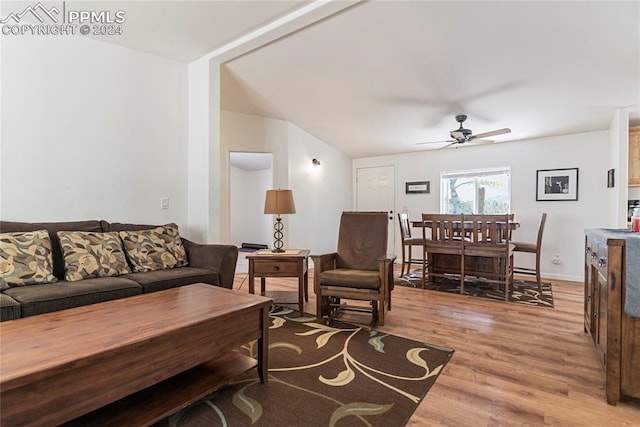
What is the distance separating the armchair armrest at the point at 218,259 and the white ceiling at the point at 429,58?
6.70 feet

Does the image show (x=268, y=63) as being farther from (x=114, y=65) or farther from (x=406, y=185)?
(x=406, y=185)

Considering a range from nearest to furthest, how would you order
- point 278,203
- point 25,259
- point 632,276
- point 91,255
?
point 632,276
point 25,259
point 91,255
point 278,203

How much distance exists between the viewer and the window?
512 cm

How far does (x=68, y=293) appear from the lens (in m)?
1.93

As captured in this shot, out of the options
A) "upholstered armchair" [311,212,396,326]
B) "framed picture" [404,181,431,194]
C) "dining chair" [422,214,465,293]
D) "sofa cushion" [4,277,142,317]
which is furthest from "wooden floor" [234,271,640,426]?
"framed picture" [404,181,431,194]

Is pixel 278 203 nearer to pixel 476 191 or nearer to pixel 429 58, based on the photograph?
pixel 429 58

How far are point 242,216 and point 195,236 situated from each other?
5.55m

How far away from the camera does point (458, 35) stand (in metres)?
2.57

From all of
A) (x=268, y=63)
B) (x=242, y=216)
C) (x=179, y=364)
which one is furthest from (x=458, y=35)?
(x=242, y=216)

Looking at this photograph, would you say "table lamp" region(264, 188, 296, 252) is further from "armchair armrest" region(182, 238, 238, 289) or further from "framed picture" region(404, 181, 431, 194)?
"framed picture" region(404, 181, 431, 194)

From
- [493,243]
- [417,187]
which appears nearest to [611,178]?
[493,243]

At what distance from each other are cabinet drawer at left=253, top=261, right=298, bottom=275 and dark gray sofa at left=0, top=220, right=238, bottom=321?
0.28 metres

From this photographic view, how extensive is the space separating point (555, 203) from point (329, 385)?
4.70 meters

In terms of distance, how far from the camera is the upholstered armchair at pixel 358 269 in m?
2.68
